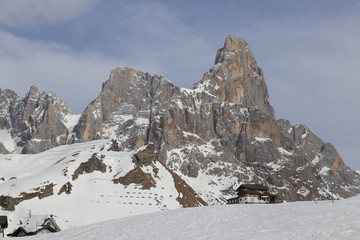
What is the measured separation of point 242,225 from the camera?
124 ft

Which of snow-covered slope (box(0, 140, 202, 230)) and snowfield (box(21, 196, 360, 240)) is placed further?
snow-covered slope (box(0, 140, 202, 230))

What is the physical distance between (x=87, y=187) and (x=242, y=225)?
112917mm

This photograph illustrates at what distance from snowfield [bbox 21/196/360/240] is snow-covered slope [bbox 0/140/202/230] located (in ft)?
253

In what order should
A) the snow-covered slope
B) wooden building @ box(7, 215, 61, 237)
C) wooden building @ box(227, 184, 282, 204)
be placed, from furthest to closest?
wooden building @ box(227, 184, 282, 204) < the snow-covered slope < wooden building @ box(7, 215, 61, 237)

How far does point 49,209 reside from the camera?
12975cm

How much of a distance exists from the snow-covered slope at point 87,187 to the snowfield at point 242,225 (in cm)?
7696

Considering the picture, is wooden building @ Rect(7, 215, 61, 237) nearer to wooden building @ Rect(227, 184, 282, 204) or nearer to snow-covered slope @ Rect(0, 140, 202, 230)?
snow-covered slope @ Rect(0, 140, 202, 230)

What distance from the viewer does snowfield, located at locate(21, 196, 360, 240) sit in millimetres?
32141

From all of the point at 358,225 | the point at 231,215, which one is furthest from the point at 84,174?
the point at 358,225

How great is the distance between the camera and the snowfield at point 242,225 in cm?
3214

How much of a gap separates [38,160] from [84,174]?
119 ft

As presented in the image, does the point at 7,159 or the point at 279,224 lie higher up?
the point at 7,159

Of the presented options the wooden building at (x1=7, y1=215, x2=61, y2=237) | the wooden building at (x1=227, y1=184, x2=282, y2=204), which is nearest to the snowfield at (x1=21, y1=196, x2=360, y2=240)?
the wooden building at (x1=7, y1=215, x2=61, y2=237)

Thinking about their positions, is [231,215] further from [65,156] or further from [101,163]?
[65,156]
